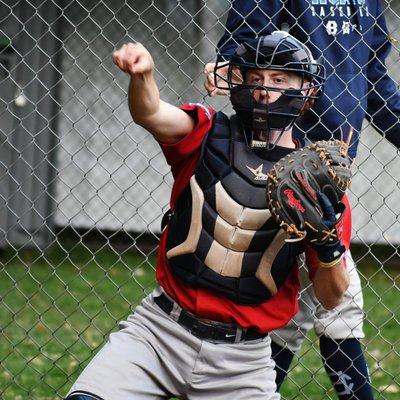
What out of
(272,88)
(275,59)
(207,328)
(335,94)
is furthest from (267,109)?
(335,94)

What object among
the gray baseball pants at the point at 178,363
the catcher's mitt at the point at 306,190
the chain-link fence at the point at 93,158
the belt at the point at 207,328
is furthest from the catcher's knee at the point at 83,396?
the chain-link fence at the point at 93,158

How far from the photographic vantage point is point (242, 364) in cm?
362

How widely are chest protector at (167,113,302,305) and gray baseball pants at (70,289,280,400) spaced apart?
0.53 ft

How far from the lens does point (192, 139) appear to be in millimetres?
3617

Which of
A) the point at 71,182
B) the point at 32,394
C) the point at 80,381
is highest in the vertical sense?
the point at 80,381

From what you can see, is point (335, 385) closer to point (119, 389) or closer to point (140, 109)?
point (119, 389)

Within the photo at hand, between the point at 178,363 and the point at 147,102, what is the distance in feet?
2.64

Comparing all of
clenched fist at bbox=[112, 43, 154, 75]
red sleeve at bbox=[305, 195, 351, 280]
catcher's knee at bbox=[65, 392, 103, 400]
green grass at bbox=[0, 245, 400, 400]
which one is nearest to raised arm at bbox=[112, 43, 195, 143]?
clenched fist at bbox=[112, 43, 154, 75]

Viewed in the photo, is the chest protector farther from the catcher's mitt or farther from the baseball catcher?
the catcher's mitt

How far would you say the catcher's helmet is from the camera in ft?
11.7

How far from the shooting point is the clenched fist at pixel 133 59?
3.19 metres

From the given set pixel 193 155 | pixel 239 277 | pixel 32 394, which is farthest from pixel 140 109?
pixel 32 394

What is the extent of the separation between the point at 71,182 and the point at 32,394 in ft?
13.1

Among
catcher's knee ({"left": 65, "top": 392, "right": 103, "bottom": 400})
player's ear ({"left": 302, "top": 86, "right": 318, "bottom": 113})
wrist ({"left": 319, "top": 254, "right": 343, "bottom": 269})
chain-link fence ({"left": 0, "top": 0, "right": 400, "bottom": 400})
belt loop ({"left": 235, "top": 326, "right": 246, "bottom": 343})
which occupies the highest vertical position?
player's ear ({"left": 302, "top": 86, "right": 318, "bottom": 113})
